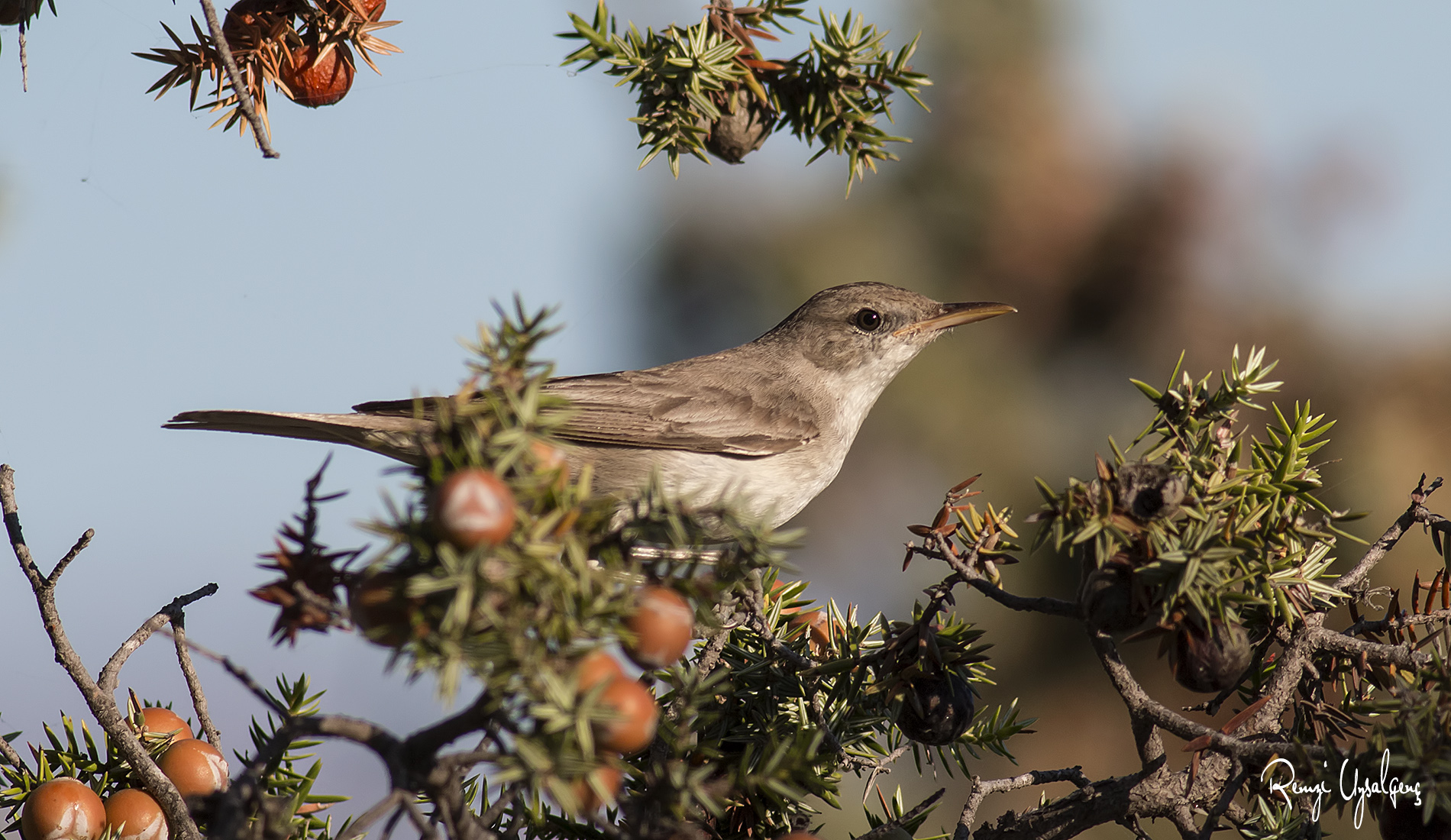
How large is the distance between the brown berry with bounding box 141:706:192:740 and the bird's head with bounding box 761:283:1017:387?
402 cm

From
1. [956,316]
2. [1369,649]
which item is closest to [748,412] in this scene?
[956,316]

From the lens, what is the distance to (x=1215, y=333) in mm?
6875

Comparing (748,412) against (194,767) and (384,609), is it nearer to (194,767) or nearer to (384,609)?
(194,767)

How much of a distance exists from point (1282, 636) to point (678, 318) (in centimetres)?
593

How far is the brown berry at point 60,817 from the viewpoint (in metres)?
2.25

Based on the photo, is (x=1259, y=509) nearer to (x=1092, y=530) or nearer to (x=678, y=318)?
(x=1092, y=530)

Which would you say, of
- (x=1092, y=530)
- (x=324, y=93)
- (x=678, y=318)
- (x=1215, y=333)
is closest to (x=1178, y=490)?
(x=1092, y=530)

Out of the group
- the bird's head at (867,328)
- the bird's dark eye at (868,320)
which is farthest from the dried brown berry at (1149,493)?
the bird's dark eye at (868,320)

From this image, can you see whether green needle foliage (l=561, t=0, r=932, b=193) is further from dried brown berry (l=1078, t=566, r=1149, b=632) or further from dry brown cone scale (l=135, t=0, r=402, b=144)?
dried brown berry (l=1078, t=566, r=1149, b=632)

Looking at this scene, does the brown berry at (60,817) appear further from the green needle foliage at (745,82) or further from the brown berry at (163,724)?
the green needle foliage at (745,82)

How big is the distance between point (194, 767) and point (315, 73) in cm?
203

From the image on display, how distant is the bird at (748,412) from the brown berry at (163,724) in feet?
5.45

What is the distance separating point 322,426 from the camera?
443cm

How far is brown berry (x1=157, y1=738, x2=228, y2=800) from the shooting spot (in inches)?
92.7
